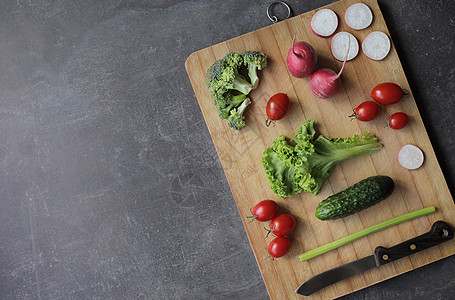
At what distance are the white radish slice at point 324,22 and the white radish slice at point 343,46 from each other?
0.07 meters

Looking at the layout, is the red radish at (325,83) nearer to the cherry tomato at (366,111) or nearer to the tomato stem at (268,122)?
the cherry tomato at (366,111)

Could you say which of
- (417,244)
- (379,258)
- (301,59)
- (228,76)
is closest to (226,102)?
(228,76)

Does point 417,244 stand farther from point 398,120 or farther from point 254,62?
point 254,62

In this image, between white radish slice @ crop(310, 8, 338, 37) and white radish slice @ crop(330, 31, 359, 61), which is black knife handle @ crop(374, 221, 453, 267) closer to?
white radish slice @ crop(330, 31, 359, 61)

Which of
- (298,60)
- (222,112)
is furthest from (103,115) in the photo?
(298,60)

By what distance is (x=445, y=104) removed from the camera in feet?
10.4

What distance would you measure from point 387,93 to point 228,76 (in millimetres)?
1289

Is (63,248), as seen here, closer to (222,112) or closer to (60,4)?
(222,112)

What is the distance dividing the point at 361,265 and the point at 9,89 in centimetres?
355

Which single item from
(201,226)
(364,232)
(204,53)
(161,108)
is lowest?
(364,232)

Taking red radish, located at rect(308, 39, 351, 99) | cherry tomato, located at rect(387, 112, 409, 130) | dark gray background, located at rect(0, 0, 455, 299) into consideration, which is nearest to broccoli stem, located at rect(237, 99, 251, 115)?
dark gray background, located at rect(0, 0, 455, 299)

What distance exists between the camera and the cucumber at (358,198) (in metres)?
2.87

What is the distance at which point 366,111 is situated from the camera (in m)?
2.95

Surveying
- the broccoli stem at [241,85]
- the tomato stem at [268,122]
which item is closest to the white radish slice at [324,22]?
the broccoli stem at [241,85]
